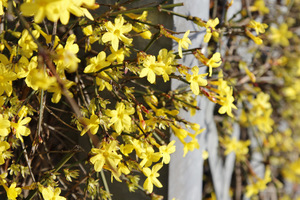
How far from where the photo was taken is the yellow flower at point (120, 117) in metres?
0.97

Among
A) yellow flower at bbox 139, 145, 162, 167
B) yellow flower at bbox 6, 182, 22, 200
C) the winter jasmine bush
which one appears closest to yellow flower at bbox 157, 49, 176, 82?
the winter jasmine bush

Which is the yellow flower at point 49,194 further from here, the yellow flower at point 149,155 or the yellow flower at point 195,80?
the yellow flower at point 195,80

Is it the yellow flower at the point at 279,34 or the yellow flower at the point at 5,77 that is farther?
the yellow flower at the point at 279,34

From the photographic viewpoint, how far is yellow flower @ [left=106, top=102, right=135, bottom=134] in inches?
38.2

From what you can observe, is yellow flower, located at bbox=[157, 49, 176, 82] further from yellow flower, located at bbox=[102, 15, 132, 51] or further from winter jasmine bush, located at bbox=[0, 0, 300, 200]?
yellow flower, located at bbox=[102, 15, 132, 51]

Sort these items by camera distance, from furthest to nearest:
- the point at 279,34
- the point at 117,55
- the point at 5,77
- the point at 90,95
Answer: the point at 279,34 < the point at 90,95 < the point at 117,55 < the point at 5,77

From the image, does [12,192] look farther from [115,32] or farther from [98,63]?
[115,32]

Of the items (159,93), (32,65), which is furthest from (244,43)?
(32,65)

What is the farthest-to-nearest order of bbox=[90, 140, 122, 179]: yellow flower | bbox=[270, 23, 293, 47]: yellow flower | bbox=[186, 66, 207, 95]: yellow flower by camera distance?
1. bbox=[270, 23, 293, 47]: yellow flower
2. bbox=[186, 66, 207, 95]: yellow flower
3. bbox=[90, 140, 122, 179]: yellow flower

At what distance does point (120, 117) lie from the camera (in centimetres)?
99

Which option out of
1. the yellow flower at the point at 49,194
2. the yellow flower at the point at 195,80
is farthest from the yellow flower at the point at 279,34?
the yellow flower at the point at 49,194

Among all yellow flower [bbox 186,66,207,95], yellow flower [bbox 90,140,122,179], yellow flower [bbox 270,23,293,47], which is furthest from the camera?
yellow flower [bbox 270,23,293,47]

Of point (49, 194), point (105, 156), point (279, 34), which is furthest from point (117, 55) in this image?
point (279, 34)

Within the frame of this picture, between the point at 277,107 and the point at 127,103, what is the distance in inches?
80.2
